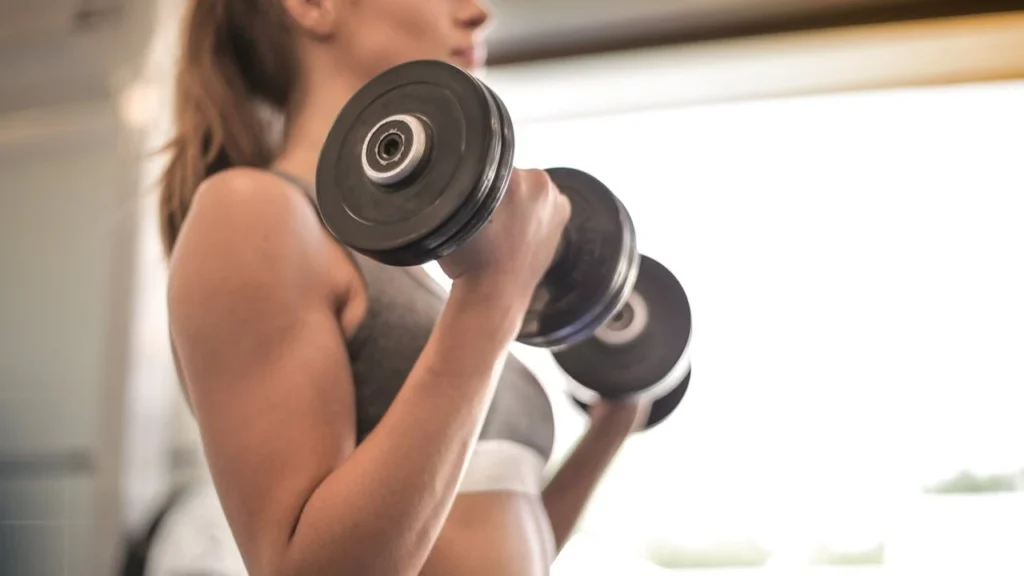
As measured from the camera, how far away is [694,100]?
1.45m

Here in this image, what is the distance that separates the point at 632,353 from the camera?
1097 mm

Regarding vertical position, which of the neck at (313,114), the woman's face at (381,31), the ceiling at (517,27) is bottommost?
the neck at (313,114)

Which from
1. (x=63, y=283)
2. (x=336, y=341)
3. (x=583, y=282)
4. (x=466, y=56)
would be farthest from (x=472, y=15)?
(x=63, y=283)

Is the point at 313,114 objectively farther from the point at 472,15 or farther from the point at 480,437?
the point at 480,437

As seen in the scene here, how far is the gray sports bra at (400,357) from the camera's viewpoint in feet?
2.48

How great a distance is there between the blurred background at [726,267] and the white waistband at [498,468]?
275 mm

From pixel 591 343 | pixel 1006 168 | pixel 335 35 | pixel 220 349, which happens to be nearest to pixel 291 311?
pixel 220 349

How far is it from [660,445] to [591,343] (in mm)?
245

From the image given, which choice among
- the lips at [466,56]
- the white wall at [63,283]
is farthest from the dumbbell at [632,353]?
the white wall at [63,283]

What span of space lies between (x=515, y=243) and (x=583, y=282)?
Answer: 195 mm

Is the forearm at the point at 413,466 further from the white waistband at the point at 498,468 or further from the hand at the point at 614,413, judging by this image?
the hand at the point at 614,413

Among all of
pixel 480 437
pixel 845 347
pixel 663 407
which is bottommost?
pixel 480 437

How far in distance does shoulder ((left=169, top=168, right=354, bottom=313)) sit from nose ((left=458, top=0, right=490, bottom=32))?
309mm

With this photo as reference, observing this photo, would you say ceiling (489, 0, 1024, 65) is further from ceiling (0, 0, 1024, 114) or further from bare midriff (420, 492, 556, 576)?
bare midriff (420, 492, 556, 576)
